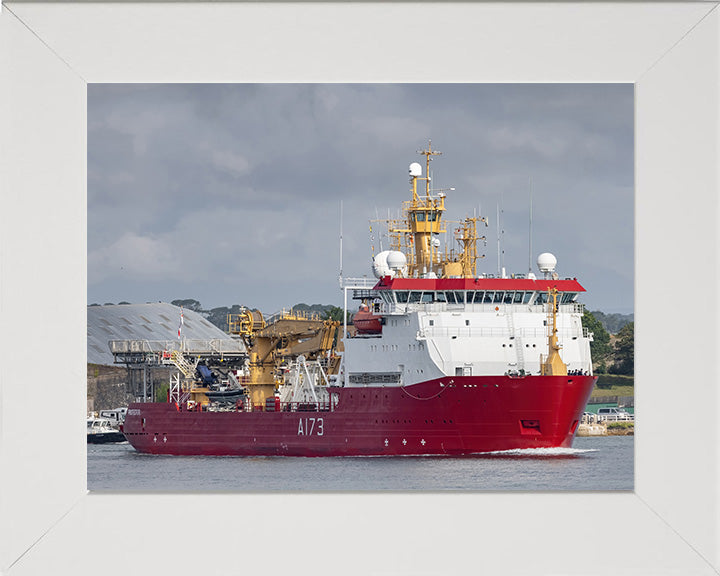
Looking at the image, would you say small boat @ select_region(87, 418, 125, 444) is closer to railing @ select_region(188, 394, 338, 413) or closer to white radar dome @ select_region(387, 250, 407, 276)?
railing @ select_region(188, 394, 338, 413)

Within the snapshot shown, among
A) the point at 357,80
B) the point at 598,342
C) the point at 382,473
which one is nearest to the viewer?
the point at 357,80

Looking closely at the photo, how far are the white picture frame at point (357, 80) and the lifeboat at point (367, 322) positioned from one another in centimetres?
1322

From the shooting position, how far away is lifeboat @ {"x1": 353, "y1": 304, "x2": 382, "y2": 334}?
22.5m

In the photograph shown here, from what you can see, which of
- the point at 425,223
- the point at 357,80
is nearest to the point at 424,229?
the point at 425,223

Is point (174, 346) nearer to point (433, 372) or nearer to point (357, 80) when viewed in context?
point (433, 372)

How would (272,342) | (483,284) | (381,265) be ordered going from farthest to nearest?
(272,342) < (381,265) < (483,284)

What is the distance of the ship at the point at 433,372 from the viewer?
20.1 m

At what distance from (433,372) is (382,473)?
251 centimetres

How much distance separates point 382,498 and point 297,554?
4.19 ft

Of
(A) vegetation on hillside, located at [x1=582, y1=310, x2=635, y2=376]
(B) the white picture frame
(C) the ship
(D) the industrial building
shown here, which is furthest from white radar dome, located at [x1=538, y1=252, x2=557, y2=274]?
(A) vegetation on hillside, located at [x1=582, y1=310, x2=635, y2=376]

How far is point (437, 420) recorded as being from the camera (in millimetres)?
20406

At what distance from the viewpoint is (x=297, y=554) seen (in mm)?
8312

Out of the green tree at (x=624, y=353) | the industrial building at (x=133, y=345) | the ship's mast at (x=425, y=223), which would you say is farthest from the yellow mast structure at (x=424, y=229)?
the green tree at (x=624, y=353)

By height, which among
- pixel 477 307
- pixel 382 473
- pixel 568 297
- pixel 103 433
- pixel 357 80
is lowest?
pixel 103 433
